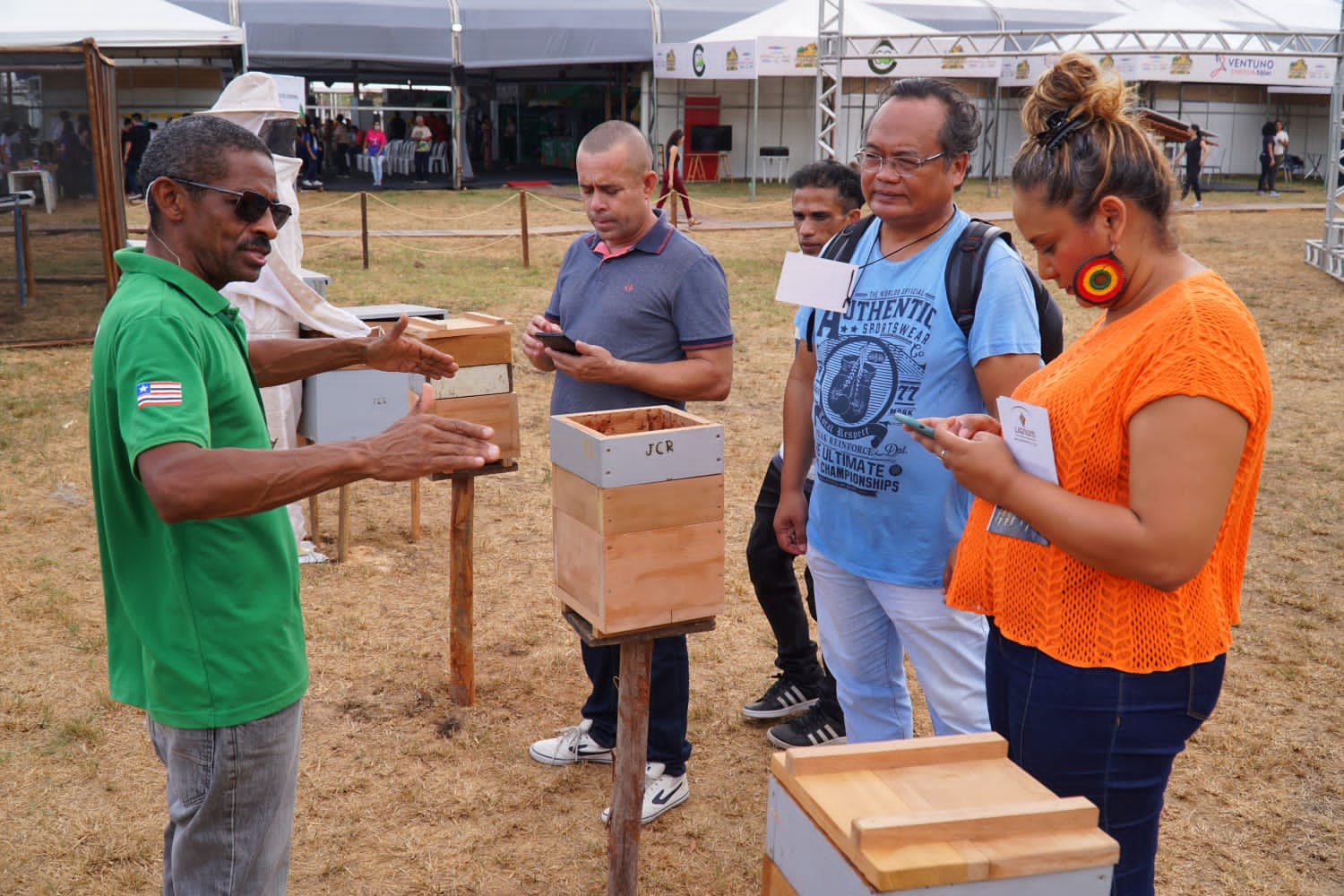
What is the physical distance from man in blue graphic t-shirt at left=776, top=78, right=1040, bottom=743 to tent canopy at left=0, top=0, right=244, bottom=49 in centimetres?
1222

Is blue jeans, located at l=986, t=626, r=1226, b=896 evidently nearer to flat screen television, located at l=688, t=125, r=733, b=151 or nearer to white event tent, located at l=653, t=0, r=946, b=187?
white event tent, located at l=653, t=0, r=946, b=187

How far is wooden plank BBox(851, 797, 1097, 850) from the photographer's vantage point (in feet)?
5.03

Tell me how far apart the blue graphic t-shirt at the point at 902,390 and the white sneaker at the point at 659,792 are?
120cm

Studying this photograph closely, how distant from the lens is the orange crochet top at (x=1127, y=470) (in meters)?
1.72

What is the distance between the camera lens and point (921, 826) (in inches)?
61.0

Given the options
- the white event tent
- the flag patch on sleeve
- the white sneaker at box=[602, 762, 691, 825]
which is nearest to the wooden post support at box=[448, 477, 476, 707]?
the white sneaker at box=[602, 762, 691, 825]

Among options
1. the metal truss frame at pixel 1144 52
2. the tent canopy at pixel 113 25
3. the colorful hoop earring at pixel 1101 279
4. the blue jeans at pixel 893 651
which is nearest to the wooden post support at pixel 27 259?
the tent canopy at pixel 113 25

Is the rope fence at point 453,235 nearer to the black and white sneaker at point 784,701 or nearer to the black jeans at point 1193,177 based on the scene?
the black jeans at point 1193,177

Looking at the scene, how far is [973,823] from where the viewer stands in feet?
5.17

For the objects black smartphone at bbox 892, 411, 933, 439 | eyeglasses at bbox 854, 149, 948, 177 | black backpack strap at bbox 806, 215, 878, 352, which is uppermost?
eyeglasses at bbox 854, 149, 948, 177

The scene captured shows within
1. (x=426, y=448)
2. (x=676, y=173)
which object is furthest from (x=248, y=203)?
(x=676, y=173)

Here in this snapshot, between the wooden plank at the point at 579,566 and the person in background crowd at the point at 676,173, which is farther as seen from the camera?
the person in background crowd at the point at 676,173

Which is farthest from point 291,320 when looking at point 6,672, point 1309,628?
point 1309,628

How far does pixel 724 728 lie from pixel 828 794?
2.67m
